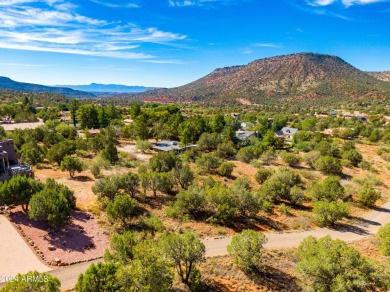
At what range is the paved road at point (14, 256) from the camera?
63.9 feet

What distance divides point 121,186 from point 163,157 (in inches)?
428

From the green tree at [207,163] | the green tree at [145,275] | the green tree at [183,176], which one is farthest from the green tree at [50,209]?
the green tree at [207,163]

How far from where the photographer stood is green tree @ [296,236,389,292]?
16.2m

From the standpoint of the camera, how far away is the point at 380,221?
3127cm

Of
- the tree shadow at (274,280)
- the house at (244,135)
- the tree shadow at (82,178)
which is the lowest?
the tree shadow at (274,280)

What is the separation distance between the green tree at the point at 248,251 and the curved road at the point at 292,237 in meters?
2.40

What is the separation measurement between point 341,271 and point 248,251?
250 inches

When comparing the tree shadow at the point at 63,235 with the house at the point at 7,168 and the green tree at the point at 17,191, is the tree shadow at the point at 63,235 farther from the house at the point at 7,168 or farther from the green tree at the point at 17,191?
the house at the point at 7,168

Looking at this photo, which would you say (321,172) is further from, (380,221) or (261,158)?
(380,221)

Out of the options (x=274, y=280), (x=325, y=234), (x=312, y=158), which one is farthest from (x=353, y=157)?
(x=274, y=280)

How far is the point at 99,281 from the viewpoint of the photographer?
15281mm

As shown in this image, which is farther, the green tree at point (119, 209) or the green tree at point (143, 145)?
the green tree at point (143, 145)

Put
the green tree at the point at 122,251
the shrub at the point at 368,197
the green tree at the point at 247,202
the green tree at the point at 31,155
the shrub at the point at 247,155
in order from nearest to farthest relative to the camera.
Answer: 1. the green tree at the point at 122,251
2. the green tree at the point at 247,202
3. the shrub at the point at 368,197
4. the green tree at the point at 31,155
5. the shrub at the point at 247,155

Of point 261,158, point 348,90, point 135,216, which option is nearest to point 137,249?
point 135,216
